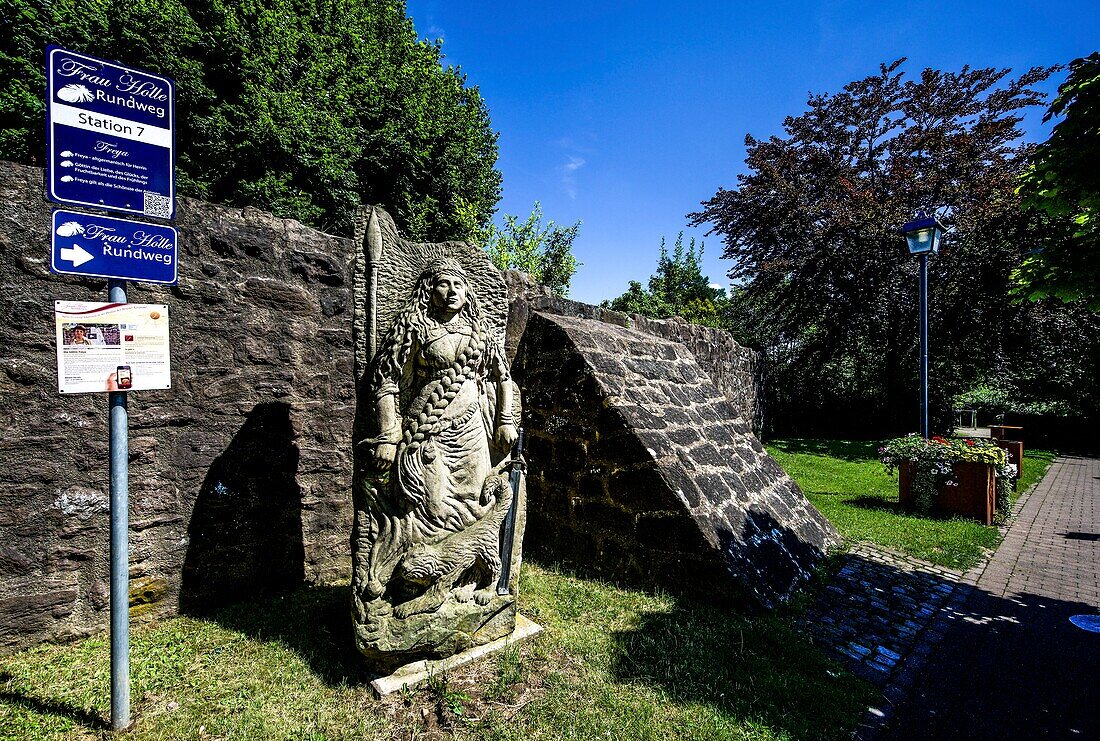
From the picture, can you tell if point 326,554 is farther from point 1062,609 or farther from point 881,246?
point 881,246

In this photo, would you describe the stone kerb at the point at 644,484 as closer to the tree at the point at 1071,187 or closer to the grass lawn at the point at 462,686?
the grass lawn at the point at 462,686

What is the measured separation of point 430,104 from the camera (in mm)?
13703

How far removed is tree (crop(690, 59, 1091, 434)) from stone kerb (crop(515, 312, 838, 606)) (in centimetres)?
1204

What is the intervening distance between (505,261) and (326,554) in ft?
52.1

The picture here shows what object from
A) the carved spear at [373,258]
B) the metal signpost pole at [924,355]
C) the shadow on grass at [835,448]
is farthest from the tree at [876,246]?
the carved spear at [373,258]

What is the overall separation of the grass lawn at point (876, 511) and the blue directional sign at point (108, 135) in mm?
7022

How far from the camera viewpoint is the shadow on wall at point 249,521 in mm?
3599

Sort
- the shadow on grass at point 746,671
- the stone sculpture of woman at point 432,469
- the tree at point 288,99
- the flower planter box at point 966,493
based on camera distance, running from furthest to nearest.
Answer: the tree at point 288,99 < the flower planter box at point 966,493 < the stone sculpture of woman at point 432,469 < the shadow on grass at point 746,671

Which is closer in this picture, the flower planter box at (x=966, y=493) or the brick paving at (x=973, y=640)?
the brick paving at (x=973, y=640)

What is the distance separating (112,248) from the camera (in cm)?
222

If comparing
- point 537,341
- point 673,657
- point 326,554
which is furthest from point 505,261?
point 673,657

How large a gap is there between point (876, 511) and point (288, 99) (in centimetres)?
1344

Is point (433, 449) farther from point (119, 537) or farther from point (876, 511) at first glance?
point (876, 511)

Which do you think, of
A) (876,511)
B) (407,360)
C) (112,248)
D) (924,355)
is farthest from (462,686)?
(924,355)
